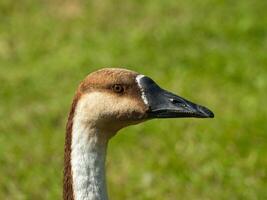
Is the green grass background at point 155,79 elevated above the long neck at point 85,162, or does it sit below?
above

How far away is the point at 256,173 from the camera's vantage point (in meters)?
6.82

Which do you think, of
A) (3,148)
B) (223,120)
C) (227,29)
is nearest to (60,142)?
(3,148)

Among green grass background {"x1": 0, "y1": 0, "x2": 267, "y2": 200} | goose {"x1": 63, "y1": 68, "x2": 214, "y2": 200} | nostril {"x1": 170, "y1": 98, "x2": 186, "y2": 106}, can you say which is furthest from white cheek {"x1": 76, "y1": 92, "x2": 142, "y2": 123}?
green grass background {"x1": 0, "y1": 0, "x2": 267, "y2": 200}

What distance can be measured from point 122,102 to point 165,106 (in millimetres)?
213

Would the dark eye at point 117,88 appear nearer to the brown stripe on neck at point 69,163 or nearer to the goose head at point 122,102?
the goose head at point 122,102

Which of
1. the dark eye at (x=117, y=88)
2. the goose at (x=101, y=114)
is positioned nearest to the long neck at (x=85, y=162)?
the goose at (x=101, y=114)

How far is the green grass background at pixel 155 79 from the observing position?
22.3 feet

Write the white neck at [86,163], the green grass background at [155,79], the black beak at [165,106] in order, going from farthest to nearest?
the green grass background at [155,79], the black beak at [165,106], the white neck at [86,163]

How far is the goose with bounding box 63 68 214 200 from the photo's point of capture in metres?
3.88

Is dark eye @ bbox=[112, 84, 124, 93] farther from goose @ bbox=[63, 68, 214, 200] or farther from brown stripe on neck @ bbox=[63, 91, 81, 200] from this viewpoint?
brown stripe on neck @ bbox=[63, 91, 81, 200]

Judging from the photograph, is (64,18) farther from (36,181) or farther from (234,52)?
(36,181)

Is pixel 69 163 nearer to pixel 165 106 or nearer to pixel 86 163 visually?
pixel 86 163

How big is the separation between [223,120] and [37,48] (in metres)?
3.16

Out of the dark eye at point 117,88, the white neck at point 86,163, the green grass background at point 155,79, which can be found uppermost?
the green grass background at point 155,79
